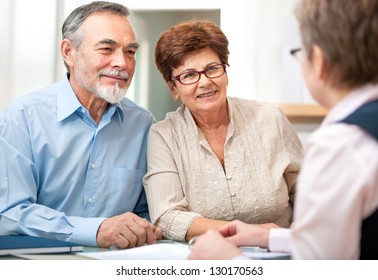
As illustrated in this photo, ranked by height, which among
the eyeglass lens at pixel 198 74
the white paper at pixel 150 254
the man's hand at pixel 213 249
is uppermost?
the eyeglass lens at pixel 198 74

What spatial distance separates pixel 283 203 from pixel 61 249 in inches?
31.7

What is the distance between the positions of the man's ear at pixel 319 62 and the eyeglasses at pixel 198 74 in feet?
3.27

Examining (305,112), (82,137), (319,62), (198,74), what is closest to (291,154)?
(198,74)

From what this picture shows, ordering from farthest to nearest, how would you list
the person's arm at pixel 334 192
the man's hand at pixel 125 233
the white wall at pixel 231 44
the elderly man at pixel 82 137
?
the white wall at pixel 231 44
the elderly man at pixel 82 137
the man's hand at pixel 125 233
the person's arm at pixel 334 192

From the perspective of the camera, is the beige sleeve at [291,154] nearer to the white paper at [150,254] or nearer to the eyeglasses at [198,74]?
the eyeglasses at [198,74]

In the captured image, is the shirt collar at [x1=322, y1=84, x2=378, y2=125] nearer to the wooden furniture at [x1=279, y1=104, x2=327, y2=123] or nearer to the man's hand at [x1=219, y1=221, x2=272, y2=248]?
the man's hand at [x1=219, y1=221, x2=272, y2=248]

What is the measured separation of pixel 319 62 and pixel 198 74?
1022 millimetres

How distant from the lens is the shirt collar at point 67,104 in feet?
6.25

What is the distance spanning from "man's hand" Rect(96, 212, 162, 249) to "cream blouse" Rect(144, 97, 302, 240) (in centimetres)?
16

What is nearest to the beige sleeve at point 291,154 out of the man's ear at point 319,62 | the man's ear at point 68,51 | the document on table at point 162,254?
the document on table at point 162,254

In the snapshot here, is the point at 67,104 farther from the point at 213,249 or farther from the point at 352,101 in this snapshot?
the point at 352,101

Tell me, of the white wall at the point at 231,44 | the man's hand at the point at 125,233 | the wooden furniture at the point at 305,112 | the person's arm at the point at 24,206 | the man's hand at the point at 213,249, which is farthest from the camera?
the white wall at the point at 231,44

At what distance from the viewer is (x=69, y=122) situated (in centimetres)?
192
